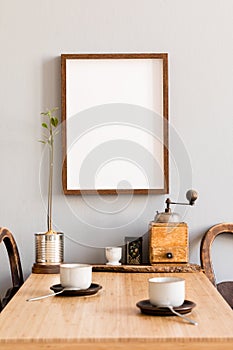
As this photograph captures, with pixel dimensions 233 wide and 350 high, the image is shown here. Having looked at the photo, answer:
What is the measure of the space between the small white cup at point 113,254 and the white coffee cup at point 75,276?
0.75m

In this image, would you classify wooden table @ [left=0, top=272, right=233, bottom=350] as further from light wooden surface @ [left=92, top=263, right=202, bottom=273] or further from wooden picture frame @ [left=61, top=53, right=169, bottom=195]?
wooden picture frame @ [left=61, top=53, right=169, bottom=195]

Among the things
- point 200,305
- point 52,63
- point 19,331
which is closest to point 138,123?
point 52,63

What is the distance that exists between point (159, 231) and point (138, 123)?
0.50 metres

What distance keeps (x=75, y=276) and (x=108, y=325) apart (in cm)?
33

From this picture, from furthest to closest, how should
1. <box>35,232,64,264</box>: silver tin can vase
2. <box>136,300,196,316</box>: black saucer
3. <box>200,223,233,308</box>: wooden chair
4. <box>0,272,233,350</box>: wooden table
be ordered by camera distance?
1. <box>200,223,233,308</box>: wooden chair
2. <box>35,232,64,264</box>: silver tin can vase
3. <box>136,300,196,316</box>: black saucer
4. <box>0,272,233,350</box>: wooden table

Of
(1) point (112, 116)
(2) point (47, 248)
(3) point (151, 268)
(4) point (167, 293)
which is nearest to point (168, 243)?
(3) point (151, 268)

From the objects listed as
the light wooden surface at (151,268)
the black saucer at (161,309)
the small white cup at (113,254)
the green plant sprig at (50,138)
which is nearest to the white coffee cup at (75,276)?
the black saucer at (161,309)

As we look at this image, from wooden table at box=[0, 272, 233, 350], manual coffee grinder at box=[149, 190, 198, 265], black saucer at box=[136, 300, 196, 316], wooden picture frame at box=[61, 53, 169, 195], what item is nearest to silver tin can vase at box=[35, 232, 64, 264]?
wooden picture frame at box=[61, 53, 169, 195]

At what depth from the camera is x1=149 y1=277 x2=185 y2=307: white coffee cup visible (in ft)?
5.21

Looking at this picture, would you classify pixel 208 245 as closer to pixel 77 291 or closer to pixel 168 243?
pixel 168 243

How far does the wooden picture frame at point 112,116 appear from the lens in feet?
9.13

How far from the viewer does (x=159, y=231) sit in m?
2.56

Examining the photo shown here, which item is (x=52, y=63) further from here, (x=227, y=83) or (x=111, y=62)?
(x=227, y=83)

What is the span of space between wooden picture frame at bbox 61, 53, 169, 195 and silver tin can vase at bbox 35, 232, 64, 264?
0.28m
